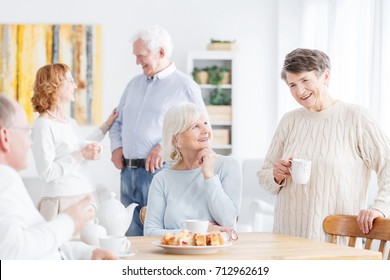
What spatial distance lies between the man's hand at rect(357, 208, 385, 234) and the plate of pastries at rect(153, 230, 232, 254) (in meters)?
0.59

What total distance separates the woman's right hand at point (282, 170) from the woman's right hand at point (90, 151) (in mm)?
609

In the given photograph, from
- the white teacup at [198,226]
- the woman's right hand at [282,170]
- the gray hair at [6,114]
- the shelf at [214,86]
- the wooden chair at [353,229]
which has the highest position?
the gray hair at [6,114]

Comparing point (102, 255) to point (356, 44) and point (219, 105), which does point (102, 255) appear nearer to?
point (356, 44)

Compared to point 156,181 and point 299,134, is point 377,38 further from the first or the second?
point 156,181

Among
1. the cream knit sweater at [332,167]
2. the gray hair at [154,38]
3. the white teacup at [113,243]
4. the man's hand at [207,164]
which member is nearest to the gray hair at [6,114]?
the white teacup at [113,243]

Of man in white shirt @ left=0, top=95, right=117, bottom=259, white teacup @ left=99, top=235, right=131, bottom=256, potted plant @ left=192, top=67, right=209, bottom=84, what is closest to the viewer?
man in white shirt @ left=0, top=95, right=117, bottom=259

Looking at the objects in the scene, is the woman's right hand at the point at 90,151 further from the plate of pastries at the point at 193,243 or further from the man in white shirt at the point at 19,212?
the man in white shirt at the point at 19,212

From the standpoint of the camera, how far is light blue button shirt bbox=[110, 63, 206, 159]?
10.7 feet

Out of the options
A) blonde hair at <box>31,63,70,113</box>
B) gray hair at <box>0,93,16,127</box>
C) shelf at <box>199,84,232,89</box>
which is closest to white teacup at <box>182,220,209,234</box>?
gray hair at <box>0,93,16,127</box>

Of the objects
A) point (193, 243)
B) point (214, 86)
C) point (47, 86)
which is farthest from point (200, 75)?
point (193, 243)

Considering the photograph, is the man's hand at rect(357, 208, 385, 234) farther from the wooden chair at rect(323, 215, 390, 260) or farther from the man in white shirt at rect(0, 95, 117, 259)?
the man in white shirt at rect(0, 95, 117, 259)

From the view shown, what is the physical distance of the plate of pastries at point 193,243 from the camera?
71.2 inches
